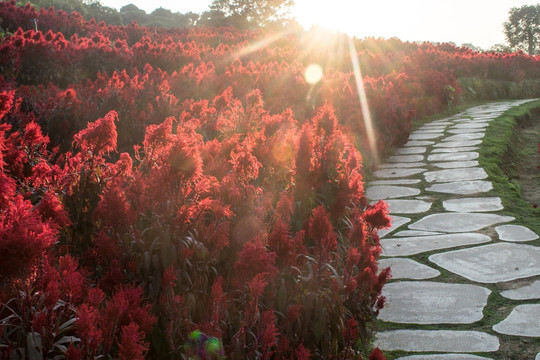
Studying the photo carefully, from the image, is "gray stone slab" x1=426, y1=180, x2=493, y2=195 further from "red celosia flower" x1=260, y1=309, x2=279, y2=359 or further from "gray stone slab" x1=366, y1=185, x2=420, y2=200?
"red celosia flower" x1=260, y1=309, x2=279, y2=359

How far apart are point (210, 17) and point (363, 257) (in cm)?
3647

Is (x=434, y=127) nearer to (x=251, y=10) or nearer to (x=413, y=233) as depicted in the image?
(x=413, y=233)

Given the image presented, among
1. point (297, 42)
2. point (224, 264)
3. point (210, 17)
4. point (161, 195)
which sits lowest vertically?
point (224, 264)

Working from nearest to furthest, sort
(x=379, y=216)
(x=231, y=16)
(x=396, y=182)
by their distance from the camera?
(x=379, y=216) → (x=396, y=182) → (x=231, y=16)

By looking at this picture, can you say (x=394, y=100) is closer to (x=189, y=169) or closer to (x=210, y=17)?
(x=189, y=169)

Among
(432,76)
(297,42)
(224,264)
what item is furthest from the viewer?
(297,42)

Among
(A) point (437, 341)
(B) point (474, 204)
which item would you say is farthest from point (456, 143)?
(A) point (437, 341)

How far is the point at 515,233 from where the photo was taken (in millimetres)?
4363

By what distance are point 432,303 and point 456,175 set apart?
3492 mm

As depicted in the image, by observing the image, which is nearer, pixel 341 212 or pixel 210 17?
pixel 341 212

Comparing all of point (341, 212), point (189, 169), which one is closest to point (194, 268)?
point (189, 169)

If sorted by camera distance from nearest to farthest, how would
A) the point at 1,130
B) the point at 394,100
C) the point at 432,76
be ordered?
the point at 1,130
the point at 394,100
the point at 432,76

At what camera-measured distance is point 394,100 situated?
8.67 meters

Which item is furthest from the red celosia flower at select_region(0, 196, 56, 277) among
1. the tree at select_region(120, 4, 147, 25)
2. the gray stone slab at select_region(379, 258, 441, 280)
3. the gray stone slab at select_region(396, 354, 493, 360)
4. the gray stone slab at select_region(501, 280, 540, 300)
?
the tree at select_region(120, 4, 147, 25)
